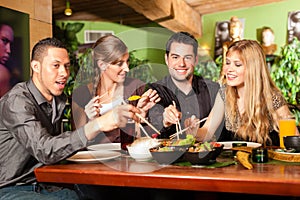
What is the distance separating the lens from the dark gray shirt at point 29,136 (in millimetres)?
1603

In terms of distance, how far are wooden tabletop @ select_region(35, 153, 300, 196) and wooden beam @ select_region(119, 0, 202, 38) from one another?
2.77 metres

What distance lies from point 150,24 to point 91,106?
5.45 m

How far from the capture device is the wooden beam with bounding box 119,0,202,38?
14.4 feet

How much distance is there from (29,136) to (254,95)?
1411 millimetres

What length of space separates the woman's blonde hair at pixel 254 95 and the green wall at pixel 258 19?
13.4 ft

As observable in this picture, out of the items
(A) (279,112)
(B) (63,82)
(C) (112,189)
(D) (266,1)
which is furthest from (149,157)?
Result: (D) (266,1)

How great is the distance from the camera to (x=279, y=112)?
7.91 ft

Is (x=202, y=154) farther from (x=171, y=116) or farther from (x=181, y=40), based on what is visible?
(x=181, y=40)

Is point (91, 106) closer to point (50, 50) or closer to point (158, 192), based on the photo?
point (50, 50)

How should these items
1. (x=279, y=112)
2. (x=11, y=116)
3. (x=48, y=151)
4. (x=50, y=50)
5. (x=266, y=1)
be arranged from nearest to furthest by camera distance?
(x=48, y=151)
(x=11, y=116)
(x=50, y=50)
(x=279, y=112)
(x=266, y=1)

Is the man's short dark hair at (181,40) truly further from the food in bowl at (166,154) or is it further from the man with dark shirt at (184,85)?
the food in bowl at (166,154)

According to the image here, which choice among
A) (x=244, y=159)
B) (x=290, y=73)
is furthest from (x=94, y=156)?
(x=290, y=73)

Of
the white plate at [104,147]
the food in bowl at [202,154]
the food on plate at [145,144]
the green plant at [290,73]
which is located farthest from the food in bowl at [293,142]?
the green plant at [290,73]

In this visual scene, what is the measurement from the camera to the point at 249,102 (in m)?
2.43
